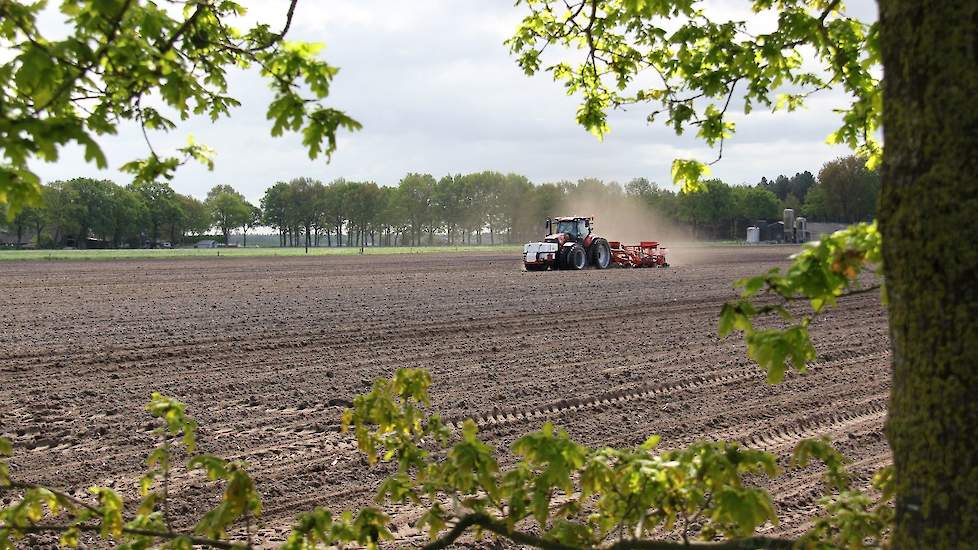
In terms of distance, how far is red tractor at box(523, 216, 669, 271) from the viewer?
1193 inches

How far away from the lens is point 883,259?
7.50 ft

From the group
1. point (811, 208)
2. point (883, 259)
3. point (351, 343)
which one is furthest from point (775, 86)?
point (811, 208)

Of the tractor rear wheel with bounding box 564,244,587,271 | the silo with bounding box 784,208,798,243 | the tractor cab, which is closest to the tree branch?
the tractor rear wheel with bounding box 564,244,587,271

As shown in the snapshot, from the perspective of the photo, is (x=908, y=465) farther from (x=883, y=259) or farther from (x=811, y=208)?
(x=811, y=208)

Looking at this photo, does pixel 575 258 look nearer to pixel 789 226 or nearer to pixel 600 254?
pixel 600 254

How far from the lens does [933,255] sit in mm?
2104

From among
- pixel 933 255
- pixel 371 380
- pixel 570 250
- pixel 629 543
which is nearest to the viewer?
pixel 933 255

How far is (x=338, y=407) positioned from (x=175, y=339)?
19.3ft

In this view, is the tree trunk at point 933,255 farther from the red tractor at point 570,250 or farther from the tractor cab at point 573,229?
the tractor cab at point 573,229

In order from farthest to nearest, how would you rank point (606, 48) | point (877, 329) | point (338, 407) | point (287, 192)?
point (287, 192) < point (877, 329) < point (338, 407) < point (606, 48)

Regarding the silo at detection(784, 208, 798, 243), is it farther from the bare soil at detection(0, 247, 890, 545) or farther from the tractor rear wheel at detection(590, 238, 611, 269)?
the bare soil at detection(0, 247, 890, 545)

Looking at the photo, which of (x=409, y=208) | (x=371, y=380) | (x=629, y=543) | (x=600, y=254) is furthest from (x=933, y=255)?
(x=409, y=208)

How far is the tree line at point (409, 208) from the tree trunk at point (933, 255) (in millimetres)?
92962

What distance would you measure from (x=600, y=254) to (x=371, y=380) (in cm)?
2200
